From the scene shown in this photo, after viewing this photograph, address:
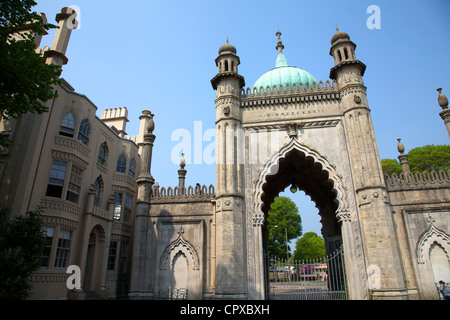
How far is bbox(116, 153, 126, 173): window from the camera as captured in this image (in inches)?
865

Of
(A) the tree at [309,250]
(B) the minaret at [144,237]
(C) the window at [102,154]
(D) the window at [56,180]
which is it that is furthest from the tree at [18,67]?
(A) the tree at [309,250]

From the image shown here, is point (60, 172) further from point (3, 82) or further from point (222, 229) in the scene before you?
point (222, 229)

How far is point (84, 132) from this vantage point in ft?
58.5

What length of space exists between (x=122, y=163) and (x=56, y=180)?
686cm

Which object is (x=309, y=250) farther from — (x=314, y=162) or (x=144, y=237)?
(x=144, y=237)

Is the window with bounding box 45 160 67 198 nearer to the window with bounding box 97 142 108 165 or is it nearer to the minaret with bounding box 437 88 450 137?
the window with bounding box 97 142 108 165

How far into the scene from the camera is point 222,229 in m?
14.8

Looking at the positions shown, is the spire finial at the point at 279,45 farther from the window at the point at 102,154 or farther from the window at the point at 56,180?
the window at the point at 56,180

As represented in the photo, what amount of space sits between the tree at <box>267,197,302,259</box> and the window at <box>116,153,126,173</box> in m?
28.8

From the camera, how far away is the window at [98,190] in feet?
62.5

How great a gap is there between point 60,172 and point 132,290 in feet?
24.4
